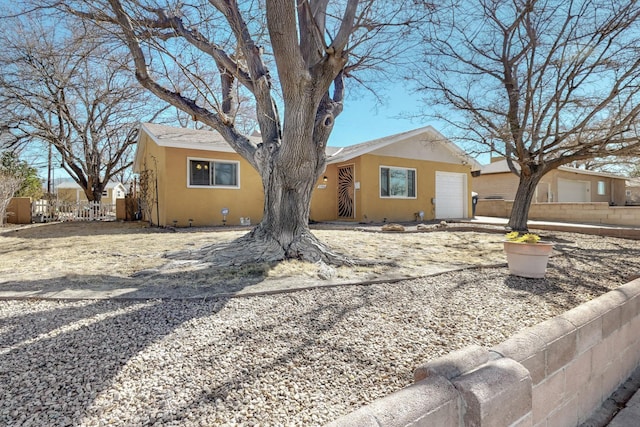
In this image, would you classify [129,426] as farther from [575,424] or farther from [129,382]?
[575,424]

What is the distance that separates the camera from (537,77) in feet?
24.1

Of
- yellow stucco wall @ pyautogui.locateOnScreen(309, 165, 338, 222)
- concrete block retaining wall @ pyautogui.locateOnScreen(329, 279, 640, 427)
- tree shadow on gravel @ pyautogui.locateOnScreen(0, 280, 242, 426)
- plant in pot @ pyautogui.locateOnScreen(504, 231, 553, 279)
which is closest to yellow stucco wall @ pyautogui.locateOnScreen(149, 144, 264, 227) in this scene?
yellow stucco wall @ pyautogui.locateOnScreen(309, 165, 338, 222)

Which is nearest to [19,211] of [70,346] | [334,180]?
[334,180]

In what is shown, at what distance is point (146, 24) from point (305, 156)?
3.38m

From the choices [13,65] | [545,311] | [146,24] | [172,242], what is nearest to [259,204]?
[172,242]

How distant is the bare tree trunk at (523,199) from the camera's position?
26.2 feet

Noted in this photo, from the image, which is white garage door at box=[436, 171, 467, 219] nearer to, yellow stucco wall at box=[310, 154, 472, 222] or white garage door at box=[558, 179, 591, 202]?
yellow stucco wall at box=[310, 154, 472, 222]

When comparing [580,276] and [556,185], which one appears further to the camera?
[556,185]

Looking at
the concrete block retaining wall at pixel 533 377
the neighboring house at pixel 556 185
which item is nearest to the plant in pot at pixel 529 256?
the concrete block retaining wall at pixel 533 377

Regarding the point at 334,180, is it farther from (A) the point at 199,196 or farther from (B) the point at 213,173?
(A) the point at 199,196

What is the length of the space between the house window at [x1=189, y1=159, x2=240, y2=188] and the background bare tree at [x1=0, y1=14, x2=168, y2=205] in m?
5.25

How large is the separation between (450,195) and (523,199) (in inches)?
237

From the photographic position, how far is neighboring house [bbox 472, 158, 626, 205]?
58.0ft

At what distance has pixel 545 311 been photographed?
2.70 m
